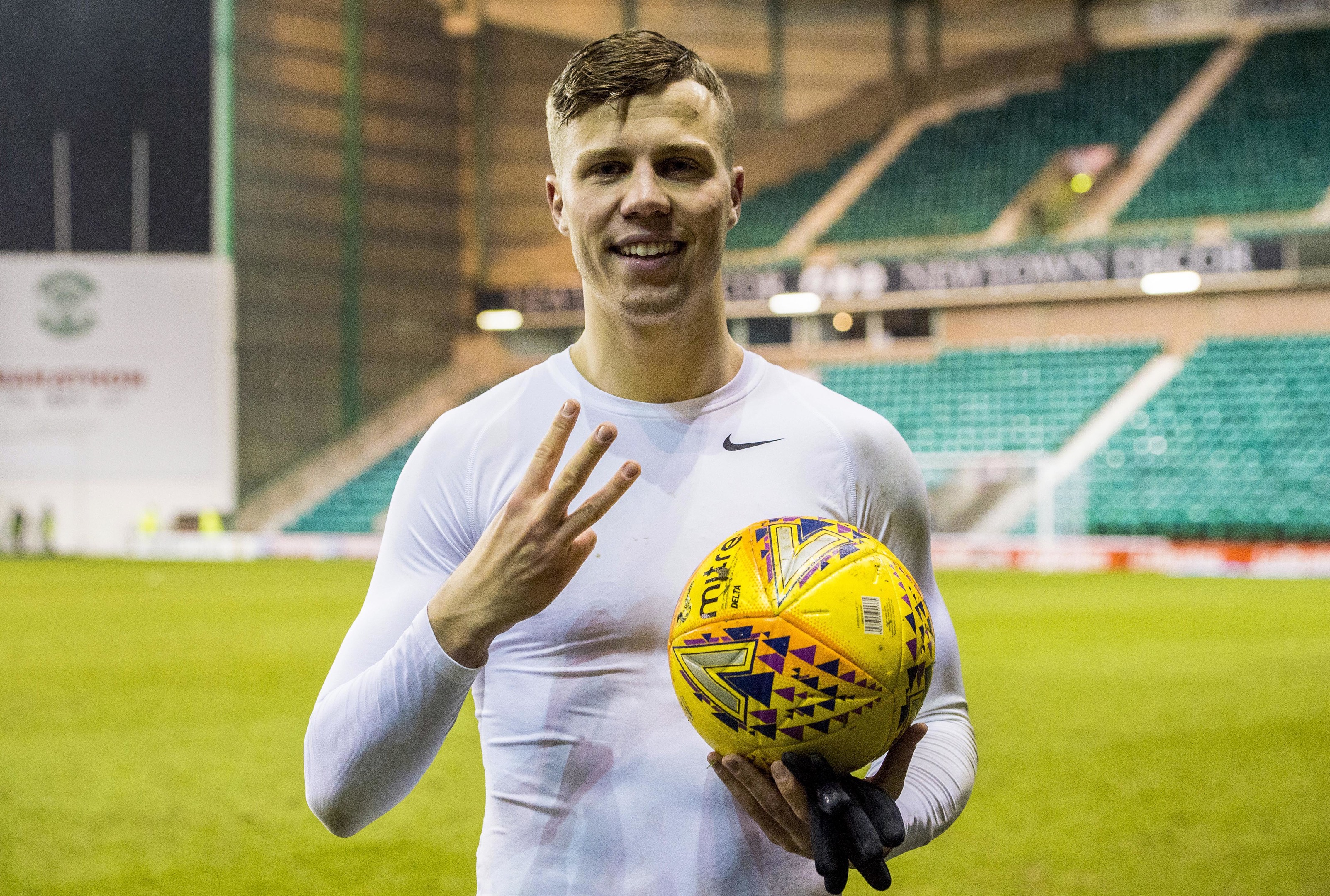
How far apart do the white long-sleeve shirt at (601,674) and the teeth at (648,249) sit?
0.71 ft

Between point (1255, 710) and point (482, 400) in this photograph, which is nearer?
point (482, 400)

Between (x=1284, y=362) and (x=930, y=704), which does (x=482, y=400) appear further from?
(x=1284, y=362)

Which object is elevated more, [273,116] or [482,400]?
[273,116]

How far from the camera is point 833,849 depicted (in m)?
1.37

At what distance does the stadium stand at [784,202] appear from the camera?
2539 centimetres

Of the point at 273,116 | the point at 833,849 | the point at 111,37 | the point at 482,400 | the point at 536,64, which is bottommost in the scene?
the point at 833,849

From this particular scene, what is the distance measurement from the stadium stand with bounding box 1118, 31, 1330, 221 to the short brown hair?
2265cm

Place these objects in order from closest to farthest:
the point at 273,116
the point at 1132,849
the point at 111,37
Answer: the point at 1132,849 → the point at 111,37 → the point at 273,116

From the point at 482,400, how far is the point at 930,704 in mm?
789

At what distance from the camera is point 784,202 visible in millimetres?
26719

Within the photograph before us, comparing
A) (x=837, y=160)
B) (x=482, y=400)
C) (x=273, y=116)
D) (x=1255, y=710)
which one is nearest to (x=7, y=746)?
(x=482, y=400)

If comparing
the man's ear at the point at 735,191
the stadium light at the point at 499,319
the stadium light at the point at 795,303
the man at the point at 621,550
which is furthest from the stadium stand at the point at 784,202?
the man at the point at 621,550

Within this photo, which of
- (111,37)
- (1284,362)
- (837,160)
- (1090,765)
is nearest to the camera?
(111,37)

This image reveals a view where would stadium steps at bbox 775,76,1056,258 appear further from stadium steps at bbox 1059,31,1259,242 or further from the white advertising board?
the white advertising board
